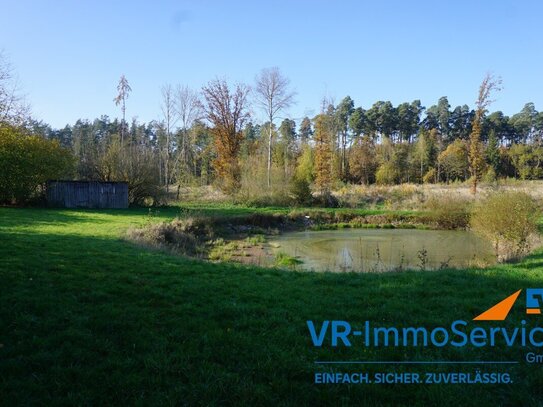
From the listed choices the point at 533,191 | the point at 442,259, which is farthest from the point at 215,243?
the point at 533,191

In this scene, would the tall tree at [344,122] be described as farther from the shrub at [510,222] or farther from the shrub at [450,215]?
the shrub at [510,222]

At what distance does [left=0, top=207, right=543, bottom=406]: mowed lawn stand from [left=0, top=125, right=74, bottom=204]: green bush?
16.4 meters

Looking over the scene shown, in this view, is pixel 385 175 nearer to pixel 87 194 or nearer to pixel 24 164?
pixel 87 194

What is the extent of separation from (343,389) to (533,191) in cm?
3521

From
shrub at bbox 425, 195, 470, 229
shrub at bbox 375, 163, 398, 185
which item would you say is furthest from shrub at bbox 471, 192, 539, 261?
shrub at bbox 375, 163, 398, 185

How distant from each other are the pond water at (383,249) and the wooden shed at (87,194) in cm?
1132

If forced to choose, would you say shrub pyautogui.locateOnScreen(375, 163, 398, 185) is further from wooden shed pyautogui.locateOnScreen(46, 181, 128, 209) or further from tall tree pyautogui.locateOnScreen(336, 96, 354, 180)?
wooden shed pyautogui.locateOnScreen(46, 181, 128, 209)

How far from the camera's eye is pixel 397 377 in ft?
12.1

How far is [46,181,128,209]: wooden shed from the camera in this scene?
23953 mm

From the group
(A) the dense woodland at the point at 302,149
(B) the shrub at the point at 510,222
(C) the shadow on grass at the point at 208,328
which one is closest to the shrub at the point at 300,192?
(A) the dense woodland at the point at 302,149

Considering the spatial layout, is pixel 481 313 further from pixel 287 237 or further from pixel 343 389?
pixel 287 237

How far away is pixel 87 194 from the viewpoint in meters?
24.6

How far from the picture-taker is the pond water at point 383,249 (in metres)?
Answer: 12.5

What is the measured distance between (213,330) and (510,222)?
40.4 ft
